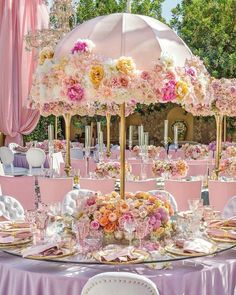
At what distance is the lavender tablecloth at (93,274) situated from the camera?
2.61m

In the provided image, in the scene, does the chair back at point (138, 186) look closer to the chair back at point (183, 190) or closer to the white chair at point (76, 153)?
the chair back at point (183, 190)

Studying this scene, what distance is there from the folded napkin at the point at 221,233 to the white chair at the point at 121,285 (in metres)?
1.17

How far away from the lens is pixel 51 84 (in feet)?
10.2

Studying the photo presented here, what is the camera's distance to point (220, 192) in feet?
17.5

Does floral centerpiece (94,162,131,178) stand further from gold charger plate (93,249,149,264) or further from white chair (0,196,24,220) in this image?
gold charger plate (93,249,149,264)

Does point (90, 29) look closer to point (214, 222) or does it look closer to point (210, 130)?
point (214, 222)

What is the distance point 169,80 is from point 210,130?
44.5 feet

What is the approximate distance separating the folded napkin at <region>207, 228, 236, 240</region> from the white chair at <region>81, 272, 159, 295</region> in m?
1.17

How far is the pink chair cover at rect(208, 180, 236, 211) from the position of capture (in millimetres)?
5285

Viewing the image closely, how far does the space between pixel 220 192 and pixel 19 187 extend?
2113 mm

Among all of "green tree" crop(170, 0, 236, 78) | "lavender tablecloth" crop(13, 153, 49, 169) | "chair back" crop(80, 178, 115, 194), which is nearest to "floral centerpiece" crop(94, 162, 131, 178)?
"chair back" crop(80, 178, 115, 194)

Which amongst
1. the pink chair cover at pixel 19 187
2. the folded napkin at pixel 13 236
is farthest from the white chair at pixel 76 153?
the folded napkin at pixel 13 236

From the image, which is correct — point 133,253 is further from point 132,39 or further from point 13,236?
point 132,39

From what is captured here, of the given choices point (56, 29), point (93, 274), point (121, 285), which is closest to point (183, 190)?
point (93, 274)
